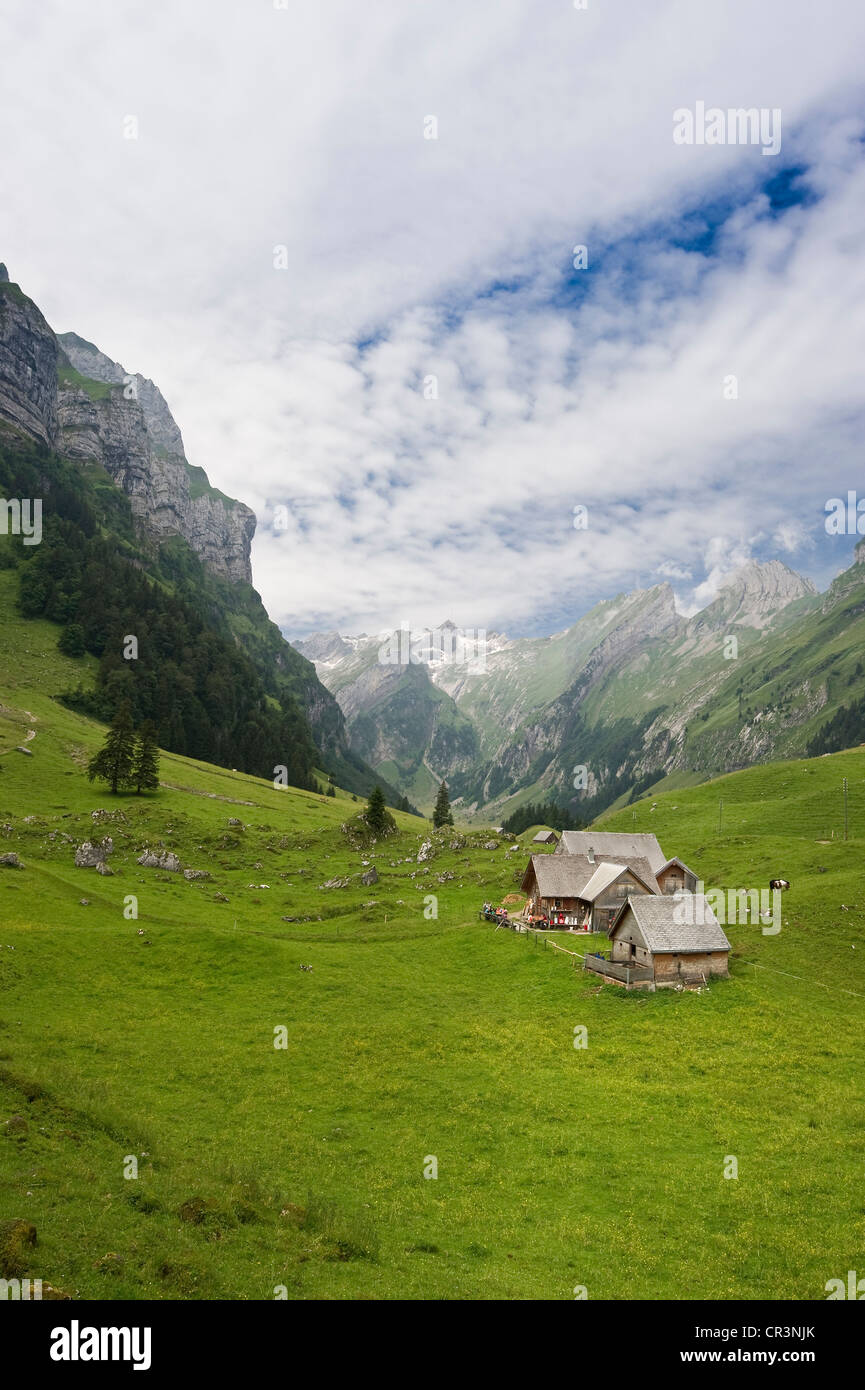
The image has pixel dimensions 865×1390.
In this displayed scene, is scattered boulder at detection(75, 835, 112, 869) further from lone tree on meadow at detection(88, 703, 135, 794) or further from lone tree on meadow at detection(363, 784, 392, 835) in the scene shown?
lone tree on meadow at detection(363, 784, 392, 835)

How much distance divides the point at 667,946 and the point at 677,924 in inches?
95.4

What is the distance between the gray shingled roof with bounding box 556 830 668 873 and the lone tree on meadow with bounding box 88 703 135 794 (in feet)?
208

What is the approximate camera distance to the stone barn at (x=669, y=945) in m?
48.8

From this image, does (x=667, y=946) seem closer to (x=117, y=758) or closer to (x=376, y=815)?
(x=376, y=815)

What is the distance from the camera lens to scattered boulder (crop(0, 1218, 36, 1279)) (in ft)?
47.1

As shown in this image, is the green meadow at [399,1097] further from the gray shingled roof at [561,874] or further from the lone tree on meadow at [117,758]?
the lone tree on meadow at [117,758]

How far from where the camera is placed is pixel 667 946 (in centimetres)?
4872

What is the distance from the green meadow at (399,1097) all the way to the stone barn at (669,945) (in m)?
2.01

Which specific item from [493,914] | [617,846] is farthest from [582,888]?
[617,846]

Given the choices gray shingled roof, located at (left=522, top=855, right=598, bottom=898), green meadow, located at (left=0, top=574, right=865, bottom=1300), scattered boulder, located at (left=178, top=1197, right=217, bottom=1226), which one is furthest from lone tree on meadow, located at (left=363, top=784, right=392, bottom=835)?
scattered boulder, located at (left=178, top=1197, right=217, bottom=1226)

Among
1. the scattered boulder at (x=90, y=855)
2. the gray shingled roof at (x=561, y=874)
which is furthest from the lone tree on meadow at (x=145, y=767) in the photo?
the gray shingled roof at (x=561, y=874)

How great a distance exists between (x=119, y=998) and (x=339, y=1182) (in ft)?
73.0

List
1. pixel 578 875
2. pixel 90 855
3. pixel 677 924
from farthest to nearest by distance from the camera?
pixel 578 875 < pixel 90 855 < pixel 677 924

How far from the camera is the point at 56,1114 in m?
23.1
